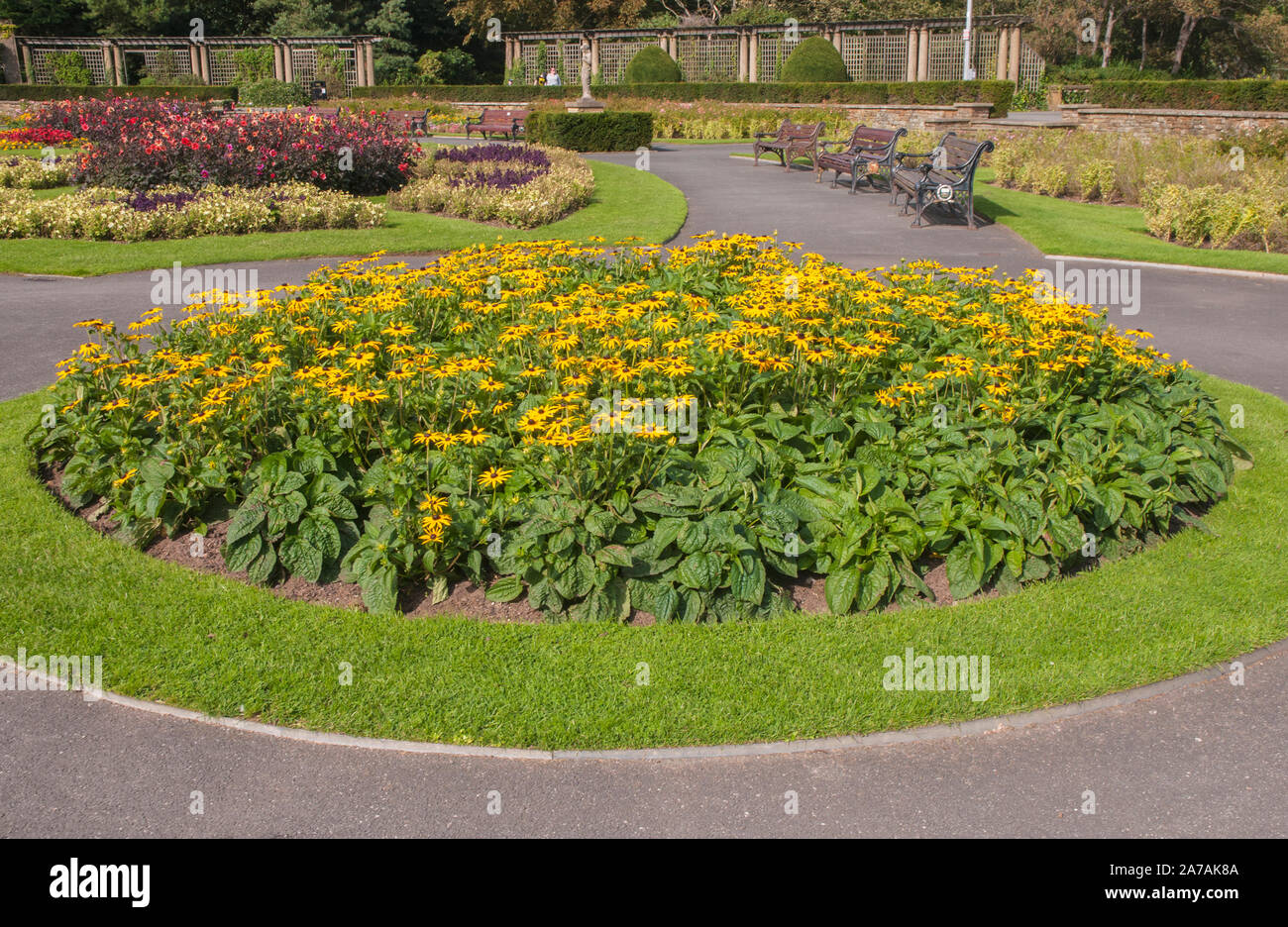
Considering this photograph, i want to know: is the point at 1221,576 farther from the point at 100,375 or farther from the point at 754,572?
the point at 100,375

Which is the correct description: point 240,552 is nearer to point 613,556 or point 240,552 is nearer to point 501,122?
point 613,556

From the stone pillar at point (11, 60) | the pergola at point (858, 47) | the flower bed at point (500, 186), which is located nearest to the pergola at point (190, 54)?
the stone pillar at point (11, 60)

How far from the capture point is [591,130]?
2580 centimetres

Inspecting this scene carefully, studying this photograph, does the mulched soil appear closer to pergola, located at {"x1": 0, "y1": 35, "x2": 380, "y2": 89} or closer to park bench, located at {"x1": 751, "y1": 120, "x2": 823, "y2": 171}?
park bench, located at {"x1": 751, "y1": 120, "x2": 823, "y2": 171}

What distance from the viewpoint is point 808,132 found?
22.6m

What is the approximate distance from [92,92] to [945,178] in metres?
35.9

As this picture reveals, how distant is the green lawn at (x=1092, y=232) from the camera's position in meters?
12.9

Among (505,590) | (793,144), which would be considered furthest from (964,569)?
(793,144)

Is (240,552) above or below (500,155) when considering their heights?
below

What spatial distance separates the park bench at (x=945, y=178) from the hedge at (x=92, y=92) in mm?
30877

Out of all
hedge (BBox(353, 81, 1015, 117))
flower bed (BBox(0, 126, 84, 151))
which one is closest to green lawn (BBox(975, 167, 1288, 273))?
hedge (BBox(353, 81, 1015, 117))

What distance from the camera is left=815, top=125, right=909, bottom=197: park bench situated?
18.3m

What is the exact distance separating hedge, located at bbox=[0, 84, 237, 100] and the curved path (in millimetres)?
39920

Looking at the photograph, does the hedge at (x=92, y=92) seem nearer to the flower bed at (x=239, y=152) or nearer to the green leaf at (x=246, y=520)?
the flower bed at (x=239, y=152)
